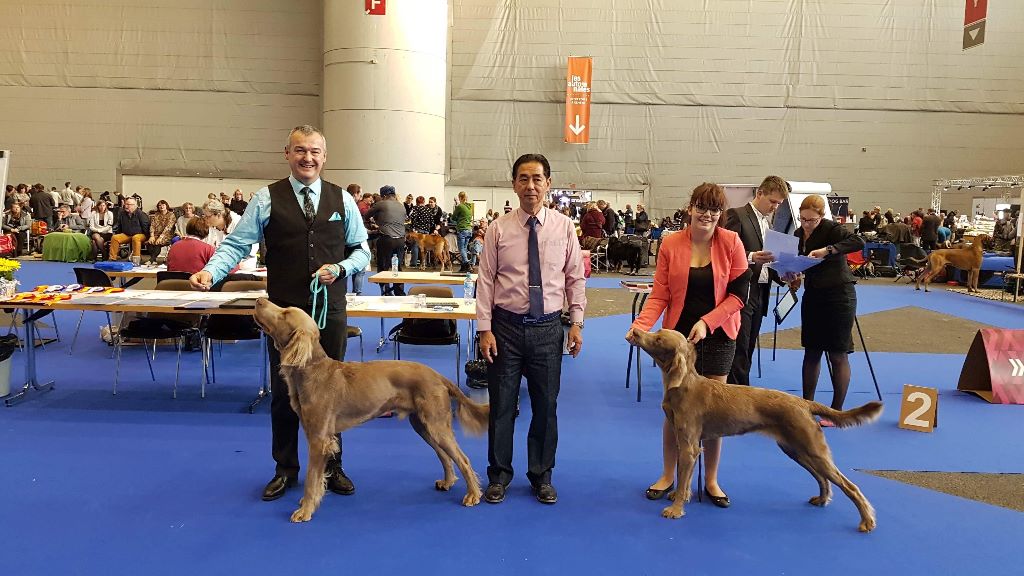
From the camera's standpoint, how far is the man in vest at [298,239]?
3330 mm

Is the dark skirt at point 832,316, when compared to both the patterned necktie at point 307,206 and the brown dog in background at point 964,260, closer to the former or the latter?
the patterned necktie at point 307,206

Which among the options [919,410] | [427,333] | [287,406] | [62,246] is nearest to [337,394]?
[287,406]

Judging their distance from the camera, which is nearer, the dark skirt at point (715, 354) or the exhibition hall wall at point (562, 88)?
the dark skirt at point (715, 354)

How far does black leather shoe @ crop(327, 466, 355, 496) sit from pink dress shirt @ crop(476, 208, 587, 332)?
3.58 feet

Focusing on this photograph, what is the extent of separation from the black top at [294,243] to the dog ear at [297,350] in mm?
281

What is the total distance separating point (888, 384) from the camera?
245 inches

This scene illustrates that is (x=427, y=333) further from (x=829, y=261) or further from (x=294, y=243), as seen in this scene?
(x=829, y=261)

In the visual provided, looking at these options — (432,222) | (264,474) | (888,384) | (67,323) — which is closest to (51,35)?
(432,222)

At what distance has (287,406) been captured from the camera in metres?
3.54

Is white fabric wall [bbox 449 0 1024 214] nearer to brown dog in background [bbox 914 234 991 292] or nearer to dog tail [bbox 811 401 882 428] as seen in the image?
brown dog in background [bbox 914 234 991 292]

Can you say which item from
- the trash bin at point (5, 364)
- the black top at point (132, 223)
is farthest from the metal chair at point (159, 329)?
the black top at point (132, 223)

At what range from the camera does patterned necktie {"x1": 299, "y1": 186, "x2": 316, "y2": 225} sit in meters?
3.36

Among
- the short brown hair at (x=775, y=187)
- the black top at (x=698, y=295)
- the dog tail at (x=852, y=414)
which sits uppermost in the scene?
the short brown hair at (x=775, y=187)

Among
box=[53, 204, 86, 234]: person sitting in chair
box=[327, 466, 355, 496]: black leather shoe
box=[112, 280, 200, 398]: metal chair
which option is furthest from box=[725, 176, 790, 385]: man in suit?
box=[53, 204, 86, 234]: person sitting in chair
